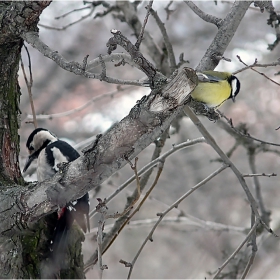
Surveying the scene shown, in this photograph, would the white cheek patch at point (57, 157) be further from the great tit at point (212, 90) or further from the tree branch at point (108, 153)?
the tree branch at point (108, 153)

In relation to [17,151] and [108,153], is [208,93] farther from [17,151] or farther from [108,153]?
[108,153]

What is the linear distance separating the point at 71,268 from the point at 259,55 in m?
4.53

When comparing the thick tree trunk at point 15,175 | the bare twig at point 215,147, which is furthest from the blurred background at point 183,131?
the bare twig at point 215,147

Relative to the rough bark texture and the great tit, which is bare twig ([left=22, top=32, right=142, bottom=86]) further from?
the great tit

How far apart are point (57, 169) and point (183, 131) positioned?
10.4 ft

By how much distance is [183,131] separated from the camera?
245 inches

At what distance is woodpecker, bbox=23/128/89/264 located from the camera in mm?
2602

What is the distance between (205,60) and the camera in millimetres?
2428

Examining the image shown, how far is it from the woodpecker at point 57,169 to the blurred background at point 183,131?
181 cm

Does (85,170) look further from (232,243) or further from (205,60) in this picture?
(232,243)

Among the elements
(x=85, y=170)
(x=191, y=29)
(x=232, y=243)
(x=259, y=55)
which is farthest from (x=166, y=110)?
(x=191, y=29)

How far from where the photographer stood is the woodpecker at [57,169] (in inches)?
102

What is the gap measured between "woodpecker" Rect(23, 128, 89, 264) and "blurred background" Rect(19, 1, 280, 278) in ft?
5.95

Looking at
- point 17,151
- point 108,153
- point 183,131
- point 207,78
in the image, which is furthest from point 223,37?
point 183,131
